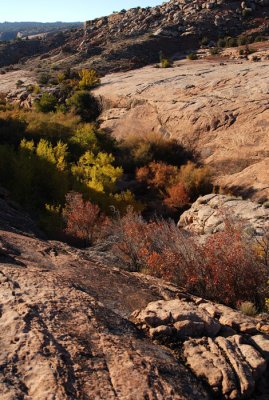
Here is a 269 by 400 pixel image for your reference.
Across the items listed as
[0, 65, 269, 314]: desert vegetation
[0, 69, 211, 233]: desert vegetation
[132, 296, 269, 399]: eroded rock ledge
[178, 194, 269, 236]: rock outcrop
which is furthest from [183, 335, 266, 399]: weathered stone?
[178, 194, 269, 236]: rock outcrop

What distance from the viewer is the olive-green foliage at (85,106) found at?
30.5 metres

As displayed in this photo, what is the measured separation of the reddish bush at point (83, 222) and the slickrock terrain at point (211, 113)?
7609 mm

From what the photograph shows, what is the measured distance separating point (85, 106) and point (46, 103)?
3.27 metres

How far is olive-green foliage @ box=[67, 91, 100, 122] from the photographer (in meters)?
30.5

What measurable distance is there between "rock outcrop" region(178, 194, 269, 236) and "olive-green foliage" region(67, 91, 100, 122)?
15177mm

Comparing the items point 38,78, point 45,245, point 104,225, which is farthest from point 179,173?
point 38,78

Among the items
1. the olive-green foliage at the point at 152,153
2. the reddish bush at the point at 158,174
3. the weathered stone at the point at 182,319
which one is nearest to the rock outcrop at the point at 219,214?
the reddish bush at the point at 158,174

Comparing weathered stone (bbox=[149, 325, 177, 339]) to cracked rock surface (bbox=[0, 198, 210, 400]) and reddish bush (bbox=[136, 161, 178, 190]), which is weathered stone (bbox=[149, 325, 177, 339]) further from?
reddish bush (bbox=[136, 161, 178, 190])

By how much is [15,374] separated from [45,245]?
423 centimetres

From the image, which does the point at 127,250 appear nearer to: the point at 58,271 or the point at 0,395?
the point at 58,271

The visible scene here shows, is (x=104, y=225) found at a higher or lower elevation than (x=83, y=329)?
lower

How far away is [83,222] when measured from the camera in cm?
1414

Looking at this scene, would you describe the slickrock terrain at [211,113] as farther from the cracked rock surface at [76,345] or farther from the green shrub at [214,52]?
the cracked rock surface at [76,345]

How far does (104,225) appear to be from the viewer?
14.2 m
